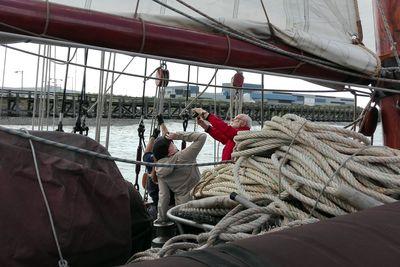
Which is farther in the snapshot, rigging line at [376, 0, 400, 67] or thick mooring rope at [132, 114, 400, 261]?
rigging line at [376, 0, 400, 67]

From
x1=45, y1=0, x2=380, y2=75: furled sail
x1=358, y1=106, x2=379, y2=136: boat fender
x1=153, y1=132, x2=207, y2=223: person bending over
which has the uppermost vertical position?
x1=45, y1=0, x2=380, y2=75: furled sail

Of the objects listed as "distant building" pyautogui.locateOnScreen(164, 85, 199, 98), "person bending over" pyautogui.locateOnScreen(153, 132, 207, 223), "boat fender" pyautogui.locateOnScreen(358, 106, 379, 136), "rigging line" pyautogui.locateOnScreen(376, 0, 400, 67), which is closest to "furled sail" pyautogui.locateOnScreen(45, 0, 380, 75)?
"rigging line" pyautogui.locateOnScreen(376, 0, 400, 67)

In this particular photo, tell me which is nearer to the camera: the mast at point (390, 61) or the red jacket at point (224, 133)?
the mast at point (390, 61)

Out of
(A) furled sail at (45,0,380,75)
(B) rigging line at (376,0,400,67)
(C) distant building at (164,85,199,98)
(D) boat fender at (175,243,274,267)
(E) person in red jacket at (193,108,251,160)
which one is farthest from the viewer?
(C) distant building at (164,85,199,98)

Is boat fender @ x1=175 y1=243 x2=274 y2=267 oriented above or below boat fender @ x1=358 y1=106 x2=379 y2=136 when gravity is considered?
below

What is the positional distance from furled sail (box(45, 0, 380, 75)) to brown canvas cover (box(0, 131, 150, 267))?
1.11 metres

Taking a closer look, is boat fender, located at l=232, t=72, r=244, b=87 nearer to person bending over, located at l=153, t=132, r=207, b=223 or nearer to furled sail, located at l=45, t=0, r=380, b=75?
person bending over, located at l=153, t=132, r=207, b=223

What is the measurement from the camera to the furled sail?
260 cm

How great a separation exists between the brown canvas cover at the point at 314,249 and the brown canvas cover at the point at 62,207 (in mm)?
508

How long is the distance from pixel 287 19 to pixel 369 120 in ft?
3.90

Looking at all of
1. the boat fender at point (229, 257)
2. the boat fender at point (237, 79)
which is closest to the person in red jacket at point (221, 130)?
the boat fender at point (237, 79)

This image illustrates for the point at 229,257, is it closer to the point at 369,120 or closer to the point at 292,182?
the point at 292,182

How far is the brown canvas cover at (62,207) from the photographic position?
4.42ft

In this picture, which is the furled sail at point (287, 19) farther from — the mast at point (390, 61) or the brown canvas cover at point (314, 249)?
the brown canvas cover at point (314, 249)
